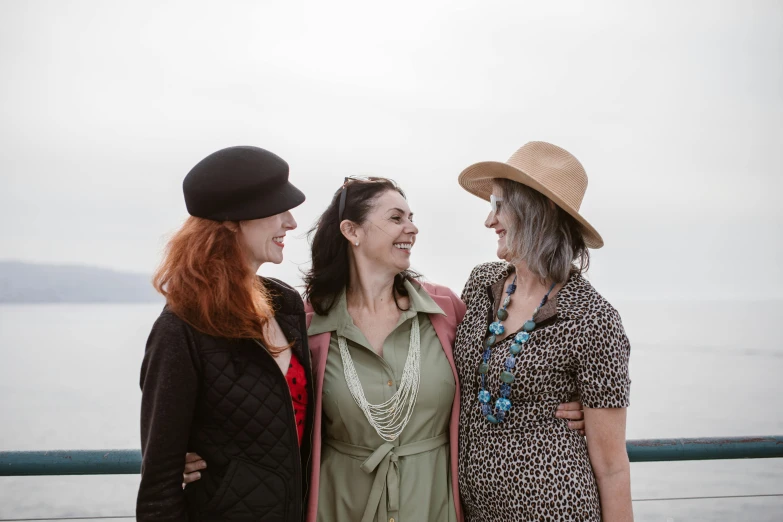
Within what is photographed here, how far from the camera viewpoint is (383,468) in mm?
2561

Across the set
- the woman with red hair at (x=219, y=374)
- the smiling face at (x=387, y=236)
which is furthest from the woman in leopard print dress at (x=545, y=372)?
the woman with red hair at (x=219, y=374)

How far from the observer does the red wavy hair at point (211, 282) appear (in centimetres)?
203

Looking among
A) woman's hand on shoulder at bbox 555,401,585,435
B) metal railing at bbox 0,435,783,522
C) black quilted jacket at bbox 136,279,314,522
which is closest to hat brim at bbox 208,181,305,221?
black quilted jacket at bbox 136,279,314,522

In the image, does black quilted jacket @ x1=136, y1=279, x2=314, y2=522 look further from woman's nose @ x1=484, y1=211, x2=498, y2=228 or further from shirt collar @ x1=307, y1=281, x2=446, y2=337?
woman's nose @ x1=484, y1=211, x2=498, y2=228

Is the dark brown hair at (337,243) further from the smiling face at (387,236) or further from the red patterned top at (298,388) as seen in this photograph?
the red patterned top at (298,388)

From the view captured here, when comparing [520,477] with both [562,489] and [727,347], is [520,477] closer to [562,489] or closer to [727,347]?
[562,489]

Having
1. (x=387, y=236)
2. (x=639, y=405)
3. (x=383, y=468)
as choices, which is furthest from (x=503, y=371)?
(x=639, y=405)

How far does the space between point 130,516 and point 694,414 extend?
15932mm

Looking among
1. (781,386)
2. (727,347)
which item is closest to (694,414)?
(781,386)

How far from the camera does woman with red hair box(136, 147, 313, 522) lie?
1.95 metres

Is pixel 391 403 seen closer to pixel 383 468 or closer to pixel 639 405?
pixel 383 468

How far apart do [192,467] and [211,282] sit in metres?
0.58

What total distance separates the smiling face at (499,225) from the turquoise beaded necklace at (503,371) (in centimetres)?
22

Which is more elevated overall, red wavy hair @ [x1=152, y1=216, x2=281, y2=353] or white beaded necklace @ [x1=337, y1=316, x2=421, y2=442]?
red wavy hair @ [x1=152, y1=216, x2=281, y2=353]
